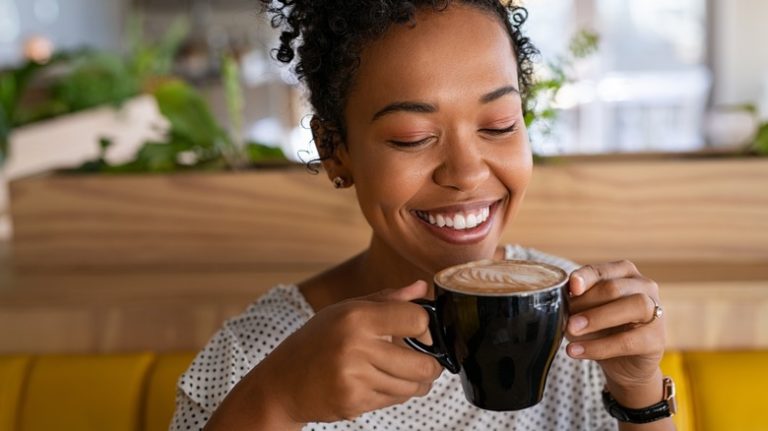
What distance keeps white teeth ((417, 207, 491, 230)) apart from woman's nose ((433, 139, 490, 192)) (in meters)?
0.04

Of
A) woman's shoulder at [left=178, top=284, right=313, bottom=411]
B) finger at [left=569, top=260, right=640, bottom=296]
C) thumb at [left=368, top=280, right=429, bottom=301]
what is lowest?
woman's shoulder at [left=178, top=284, right=313, bottom=411]

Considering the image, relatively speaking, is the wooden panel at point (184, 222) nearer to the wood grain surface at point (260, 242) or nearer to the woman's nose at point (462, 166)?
the wood grain surface at point (260, 242)

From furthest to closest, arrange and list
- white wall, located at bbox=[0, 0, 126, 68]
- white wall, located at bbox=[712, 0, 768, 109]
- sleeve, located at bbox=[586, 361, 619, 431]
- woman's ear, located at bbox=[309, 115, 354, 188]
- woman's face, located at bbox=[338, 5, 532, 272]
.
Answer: white wall, located at bbox=[0, 0, 126, 68], white wall, located at bbox=[712, 0, 768, 109], sleeve, located at bbox=[586, 361, 619, 431], woman's ear, located at bbox=[309, 115, 354, 188], woman's face, located at bbox=[338, 5, 532, 272]

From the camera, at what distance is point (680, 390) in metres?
1.43

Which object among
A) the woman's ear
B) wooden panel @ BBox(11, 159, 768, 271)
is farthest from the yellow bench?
the woman's ear

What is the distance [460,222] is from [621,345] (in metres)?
0.23

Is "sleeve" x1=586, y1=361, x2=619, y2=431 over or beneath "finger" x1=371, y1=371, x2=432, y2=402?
beneath

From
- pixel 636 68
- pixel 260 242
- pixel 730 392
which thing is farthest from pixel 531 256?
pixel 636 68

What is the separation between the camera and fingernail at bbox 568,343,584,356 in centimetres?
91

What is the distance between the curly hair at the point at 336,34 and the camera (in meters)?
1.04

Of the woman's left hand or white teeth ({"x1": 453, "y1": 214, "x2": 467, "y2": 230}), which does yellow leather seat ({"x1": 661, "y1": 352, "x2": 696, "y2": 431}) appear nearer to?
the woman's left hand

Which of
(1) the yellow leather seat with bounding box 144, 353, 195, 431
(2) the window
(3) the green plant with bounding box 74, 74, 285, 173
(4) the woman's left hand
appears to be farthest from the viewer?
(2) the window

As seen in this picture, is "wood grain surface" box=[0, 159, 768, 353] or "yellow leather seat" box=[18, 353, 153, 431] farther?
"wood grain surface" box=[0, 159, 768, 353]

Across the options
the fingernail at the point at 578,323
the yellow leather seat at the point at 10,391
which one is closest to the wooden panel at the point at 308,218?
the yellow leather seat at the point at 10,391
